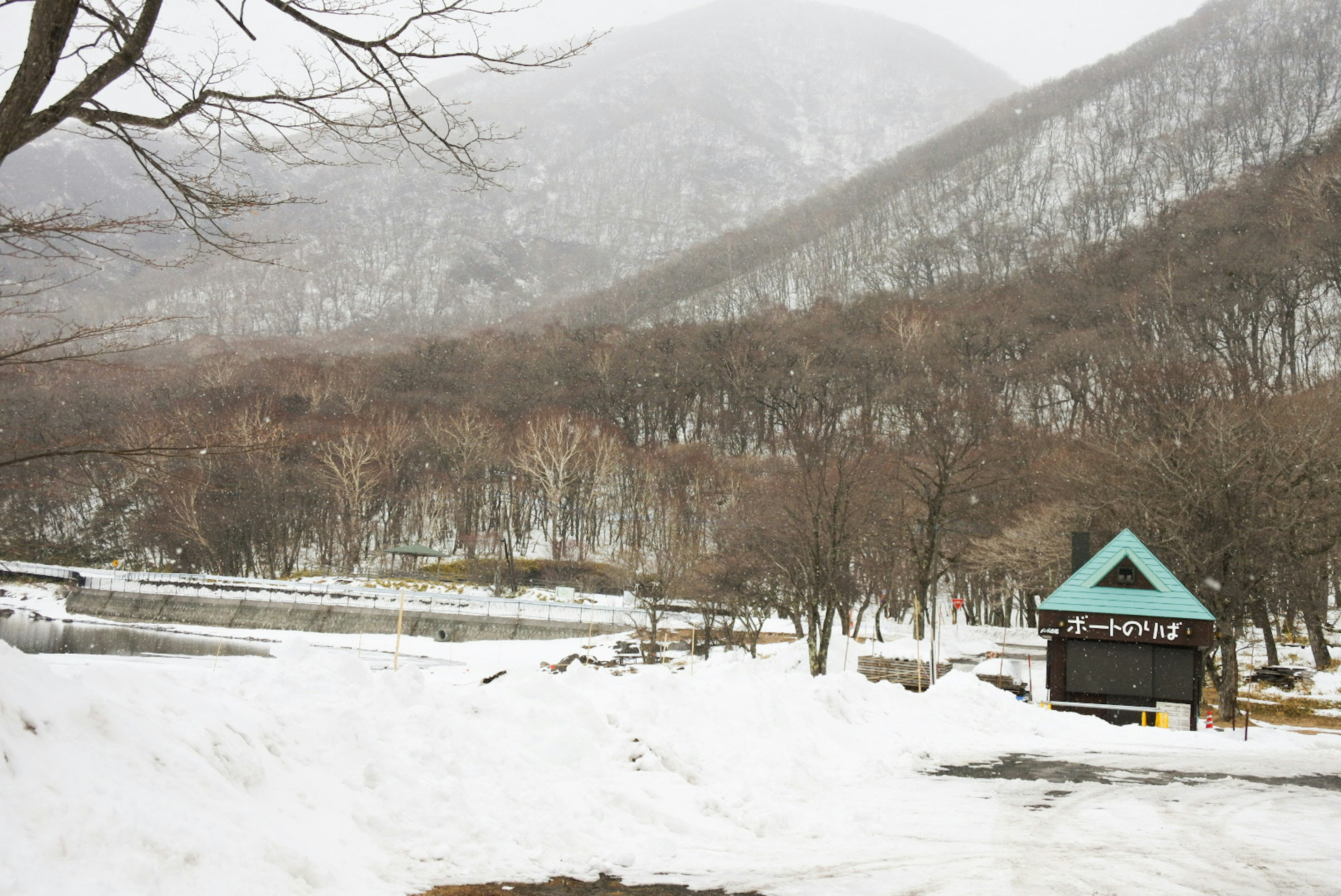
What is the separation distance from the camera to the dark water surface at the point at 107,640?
115ft

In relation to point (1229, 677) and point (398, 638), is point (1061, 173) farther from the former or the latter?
point (398, 638)

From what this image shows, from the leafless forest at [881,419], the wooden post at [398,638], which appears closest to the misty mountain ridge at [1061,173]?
the leafless forest at [881,419]

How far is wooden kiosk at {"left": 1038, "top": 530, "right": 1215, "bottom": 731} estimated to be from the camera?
21922 mm

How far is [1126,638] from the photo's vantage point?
2239cm

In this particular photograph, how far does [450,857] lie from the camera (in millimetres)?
6250

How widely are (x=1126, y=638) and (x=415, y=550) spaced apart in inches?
1676

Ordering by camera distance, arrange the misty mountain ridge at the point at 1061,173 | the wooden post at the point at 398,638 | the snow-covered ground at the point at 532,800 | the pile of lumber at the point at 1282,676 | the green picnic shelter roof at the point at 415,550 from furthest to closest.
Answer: the misty mountain ridge at the point at 1061,173 < the green picnic shelter roof at the point at 415,550 < the pile of lumber at the point at 1282,676 < the wooden post at the point at 398,638 < the snow-covered ground at the point at 532,800

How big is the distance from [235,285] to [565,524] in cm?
12178

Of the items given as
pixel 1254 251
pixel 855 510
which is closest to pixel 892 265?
pixel 1254 251

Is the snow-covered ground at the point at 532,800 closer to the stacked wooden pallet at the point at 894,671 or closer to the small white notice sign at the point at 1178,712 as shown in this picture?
the small white notice sign at the point at 1178,712

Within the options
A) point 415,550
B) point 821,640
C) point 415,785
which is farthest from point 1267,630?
point 415,550

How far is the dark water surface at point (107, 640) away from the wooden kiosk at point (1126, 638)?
96.6ft

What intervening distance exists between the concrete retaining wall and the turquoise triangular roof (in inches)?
943

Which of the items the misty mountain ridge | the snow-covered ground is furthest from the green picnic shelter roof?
the misty mountain ridge
